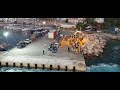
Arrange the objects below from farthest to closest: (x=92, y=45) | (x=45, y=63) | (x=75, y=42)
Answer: (x=92, y=45), (x=75, y=42), (x=45, y=63)

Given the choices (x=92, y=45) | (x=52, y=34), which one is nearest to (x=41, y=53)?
(x=52, y=34)

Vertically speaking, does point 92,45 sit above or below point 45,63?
above

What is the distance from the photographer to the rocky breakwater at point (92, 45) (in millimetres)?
14320

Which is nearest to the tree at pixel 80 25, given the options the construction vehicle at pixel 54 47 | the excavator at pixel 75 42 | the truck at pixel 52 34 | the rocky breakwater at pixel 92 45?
the excavator at pixel 75 42

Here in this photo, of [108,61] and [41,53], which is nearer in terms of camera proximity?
[108,61]

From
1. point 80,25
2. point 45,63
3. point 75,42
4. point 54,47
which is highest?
point 80,25

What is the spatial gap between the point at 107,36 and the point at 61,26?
11.0ft

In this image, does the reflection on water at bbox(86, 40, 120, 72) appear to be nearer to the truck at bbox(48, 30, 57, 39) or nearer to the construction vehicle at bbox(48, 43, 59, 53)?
the construction vehicle at bbox(48, 43, 59, 53)

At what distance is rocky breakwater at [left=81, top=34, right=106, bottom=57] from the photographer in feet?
47.0

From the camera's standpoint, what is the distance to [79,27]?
1363cm

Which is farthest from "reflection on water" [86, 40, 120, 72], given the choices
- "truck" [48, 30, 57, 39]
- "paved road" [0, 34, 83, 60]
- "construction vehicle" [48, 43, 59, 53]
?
"truck" [48, 30, 57, 39]

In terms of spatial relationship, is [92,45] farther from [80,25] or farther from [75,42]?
[80,25]

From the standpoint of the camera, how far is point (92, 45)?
15562 mm
